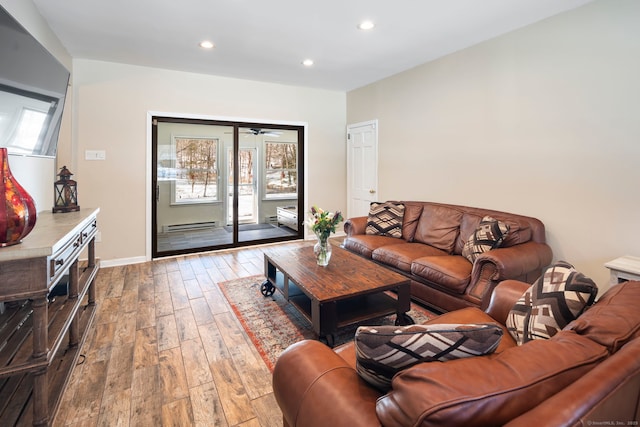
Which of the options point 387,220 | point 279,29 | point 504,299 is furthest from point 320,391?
point 279,29

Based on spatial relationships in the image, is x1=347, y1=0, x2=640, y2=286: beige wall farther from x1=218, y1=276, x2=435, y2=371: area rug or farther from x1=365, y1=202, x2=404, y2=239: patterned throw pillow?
x1=218, y1=276, x2=435, y2=371: area rug

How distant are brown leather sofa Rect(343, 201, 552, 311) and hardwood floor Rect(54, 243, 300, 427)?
1627mm

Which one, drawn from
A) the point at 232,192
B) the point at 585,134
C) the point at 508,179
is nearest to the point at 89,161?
the point at 232,192

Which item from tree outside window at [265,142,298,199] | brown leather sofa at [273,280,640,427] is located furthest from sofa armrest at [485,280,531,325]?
tree outside window at [265,142,298,199]

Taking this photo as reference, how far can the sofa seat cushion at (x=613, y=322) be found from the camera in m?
0.98

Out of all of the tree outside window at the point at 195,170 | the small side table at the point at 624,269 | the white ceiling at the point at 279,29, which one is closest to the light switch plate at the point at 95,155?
the tree outside window at the point at 195,170

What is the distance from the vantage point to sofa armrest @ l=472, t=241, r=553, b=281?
98.0 inches

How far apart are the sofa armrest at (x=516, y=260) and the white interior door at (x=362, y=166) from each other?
2764 millimetres

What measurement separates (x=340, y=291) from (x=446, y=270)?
1056mm

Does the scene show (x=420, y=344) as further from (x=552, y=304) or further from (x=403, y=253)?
(x=403, y=253)

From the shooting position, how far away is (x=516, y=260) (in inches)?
101

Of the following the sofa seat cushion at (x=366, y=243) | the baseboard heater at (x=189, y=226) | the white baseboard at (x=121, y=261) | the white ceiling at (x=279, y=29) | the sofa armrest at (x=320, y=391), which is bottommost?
the white baseboard at (x=121, y=261)

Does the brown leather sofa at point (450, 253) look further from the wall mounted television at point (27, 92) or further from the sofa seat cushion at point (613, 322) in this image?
the wall mounted television at point (27, 92)

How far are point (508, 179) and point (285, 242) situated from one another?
140 inches
